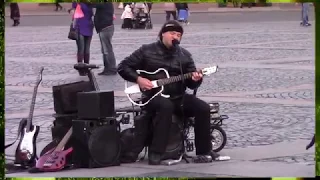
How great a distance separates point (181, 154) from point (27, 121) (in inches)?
52.7

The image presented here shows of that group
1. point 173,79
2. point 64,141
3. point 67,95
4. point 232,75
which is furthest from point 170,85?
point 232,75

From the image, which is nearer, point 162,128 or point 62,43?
point 162,128

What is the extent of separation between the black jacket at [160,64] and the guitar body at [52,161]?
0.84 meters

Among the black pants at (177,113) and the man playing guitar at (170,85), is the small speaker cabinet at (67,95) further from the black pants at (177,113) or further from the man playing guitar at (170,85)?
the black pants at (177,113)

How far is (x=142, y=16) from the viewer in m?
7.34

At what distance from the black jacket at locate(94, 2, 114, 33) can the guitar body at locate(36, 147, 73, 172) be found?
1244 millimetres

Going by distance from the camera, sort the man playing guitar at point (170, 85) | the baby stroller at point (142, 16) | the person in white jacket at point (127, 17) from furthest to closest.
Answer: the person in white jacket at point (127, 17) → the baby stroller at point (142, 16) → the man playing guitar at point (170, 85)

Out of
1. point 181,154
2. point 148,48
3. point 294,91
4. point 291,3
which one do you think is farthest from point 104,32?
point 294,91

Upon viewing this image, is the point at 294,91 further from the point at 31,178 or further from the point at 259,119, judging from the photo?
the point at 31,178

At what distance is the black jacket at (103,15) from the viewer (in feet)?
20.8

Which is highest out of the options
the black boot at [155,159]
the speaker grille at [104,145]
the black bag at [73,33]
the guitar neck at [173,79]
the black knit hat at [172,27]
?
the black knit hat at [172,27]

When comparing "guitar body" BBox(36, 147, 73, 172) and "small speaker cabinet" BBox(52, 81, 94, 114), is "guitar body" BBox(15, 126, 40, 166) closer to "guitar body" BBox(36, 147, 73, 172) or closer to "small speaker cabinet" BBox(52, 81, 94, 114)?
"guitar body" BBox(36, 147, 73, 172)

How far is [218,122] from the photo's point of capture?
6707 mm

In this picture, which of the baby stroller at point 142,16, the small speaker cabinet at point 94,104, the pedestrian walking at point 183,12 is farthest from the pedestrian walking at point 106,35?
the small speaker cabinet at point 94,104
